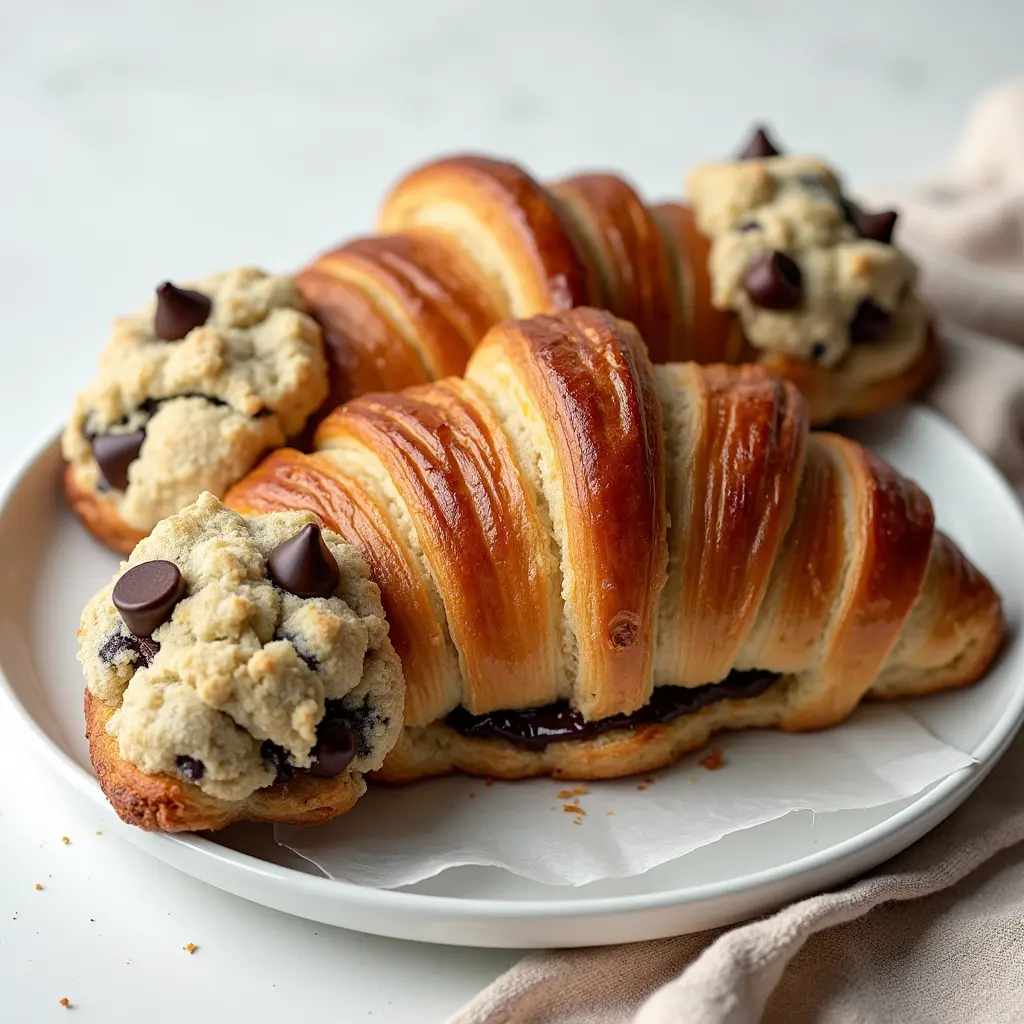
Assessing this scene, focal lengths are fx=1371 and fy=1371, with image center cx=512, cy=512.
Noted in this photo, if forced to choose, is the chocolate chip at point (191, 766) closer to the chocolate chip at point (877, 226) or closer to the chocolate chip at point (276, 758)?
the chocolate chip at point (276, 758)

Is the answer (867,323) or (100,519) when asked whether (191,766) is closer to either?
(100,519)

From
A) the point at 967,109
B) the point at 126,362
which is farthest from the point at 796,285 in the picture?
the point at 967,109

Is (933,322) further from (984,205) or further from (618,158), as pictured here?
(618,158)

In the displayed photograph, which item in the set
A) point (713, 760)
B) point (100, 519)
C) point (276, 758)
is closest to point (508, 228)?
point (100, 519)

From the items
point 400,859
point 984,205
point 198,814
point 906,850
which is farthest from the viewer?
point 984,205

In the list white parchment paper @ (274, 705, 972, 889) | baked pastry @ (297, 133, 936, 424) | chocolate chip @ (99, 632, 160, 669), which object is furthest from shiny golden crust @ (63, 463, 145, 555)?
white parchment paper @ (274, 705, 972, 889)

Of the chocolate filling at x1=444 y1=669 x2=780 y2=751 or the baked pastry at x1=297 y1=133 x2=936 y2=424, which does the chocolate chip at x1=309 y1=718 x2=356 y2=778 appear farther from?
the baked pastry at x1=297 y1=133 x2=936 y2=424
